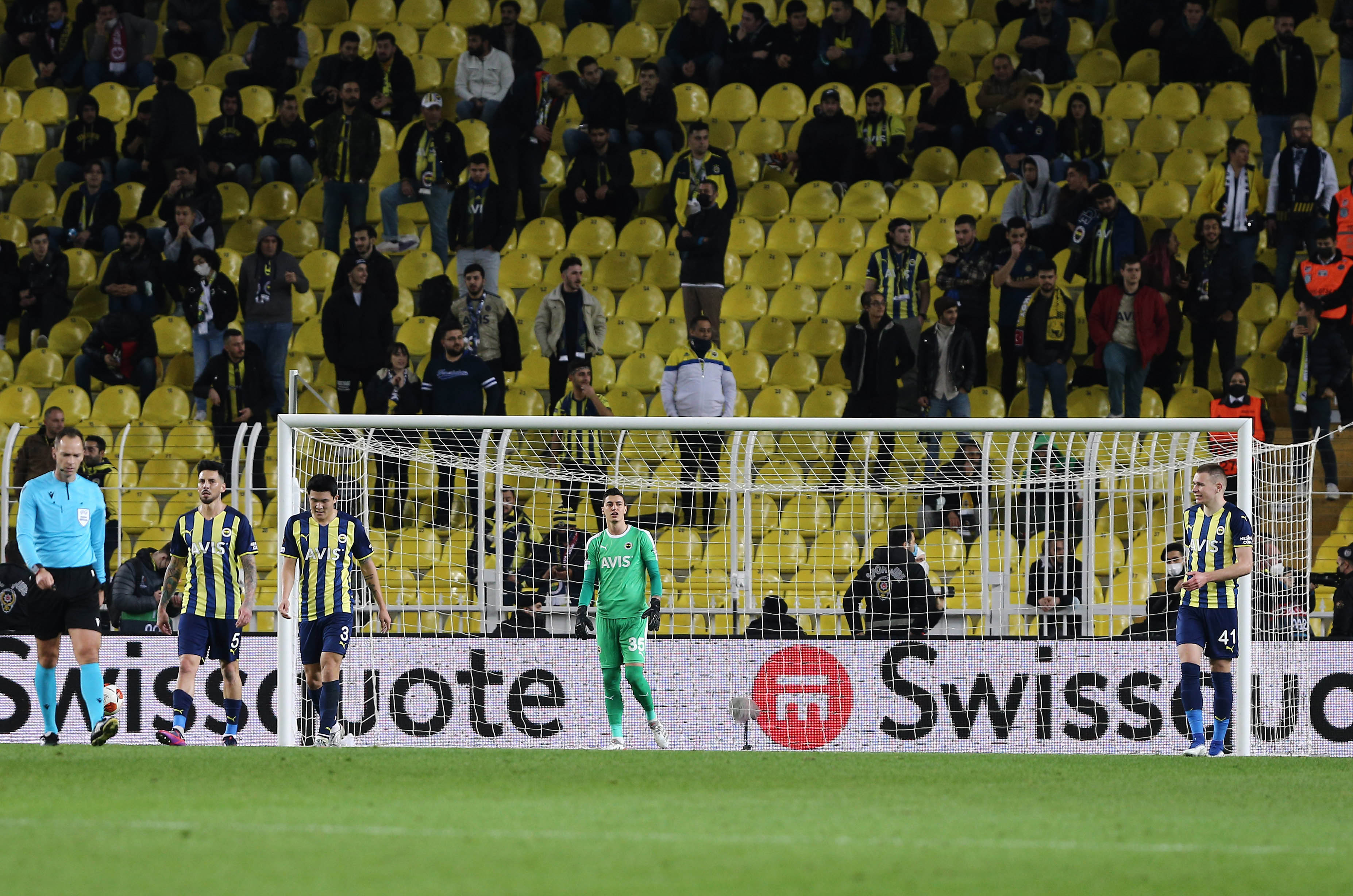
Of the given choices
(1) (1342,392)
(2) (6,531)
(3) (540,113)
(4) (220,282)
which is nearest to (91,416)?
(4) (220,282)

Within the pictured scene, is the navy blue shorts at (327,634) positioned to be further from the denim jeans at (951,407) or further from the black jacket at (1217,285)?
the black jacket at (1217,285)

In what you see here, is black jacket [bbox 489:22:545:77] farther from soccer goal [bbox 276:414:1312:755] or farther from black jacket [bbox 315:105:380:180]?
soccer goal [bbox 276:414:1312:755]

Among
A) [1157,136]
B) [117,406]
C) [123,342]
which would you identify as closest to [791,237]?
[1157,136]

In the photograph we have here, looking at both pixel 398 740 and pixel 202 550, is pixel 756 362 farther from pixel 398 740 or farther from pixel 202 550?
pixel 202 550

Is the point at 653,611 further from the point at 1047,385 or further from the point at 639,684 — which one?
the point at 1047,385

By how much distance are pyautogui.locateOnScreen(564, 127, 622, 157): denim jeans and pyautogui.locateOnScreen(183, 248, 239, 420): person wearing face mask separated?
3892 mm

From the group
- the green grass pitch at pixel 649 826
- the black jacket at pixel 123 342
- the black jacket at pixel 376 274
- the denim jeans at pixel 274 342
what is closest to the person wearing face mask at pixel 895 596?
the green grass pitch at pixel 649 826

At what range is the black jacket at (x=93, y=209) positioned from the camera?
18.4m

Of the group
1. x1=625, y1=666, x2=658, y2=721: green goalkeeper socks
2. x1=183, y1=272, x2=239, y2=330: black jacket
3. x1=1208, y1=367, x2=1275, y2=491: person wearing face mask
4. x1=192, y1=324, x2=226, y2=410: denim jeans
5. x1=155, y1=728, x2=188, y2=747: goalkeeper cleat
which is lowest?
x1=155, y1=728, x2=188, y2=747: goalkeeper cleat

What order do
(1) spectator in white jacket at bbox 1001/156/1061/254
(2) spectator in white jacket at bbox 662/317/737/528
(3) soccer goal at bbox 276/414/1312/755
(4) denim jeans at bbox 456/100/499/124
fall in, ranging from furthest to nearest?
1. (4) denim jeans at bbox 456/100/499/124
2. (1) spectator in white jacket at bbox 1001/156/1061/254
3. (2) spectator in white jacket at bbox 662/317/737/528
4. (3) soccer goal at bbox 276/414/1312/755

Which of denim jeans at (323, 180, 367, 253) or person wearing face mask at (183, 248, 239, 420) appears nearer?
person wearing face mask at (183, 248, 239, 420)

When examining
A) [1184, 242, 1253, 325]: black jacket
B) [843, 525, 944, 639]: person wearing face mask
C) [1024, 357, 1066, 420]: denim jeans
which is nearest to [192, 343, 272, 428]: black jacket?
[843, 525, 944, 639]: person wearing face mask

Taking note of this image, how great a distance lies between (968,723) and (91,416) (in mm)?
9489

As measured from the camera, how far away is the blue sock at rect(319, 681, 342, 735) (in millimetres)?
11242
